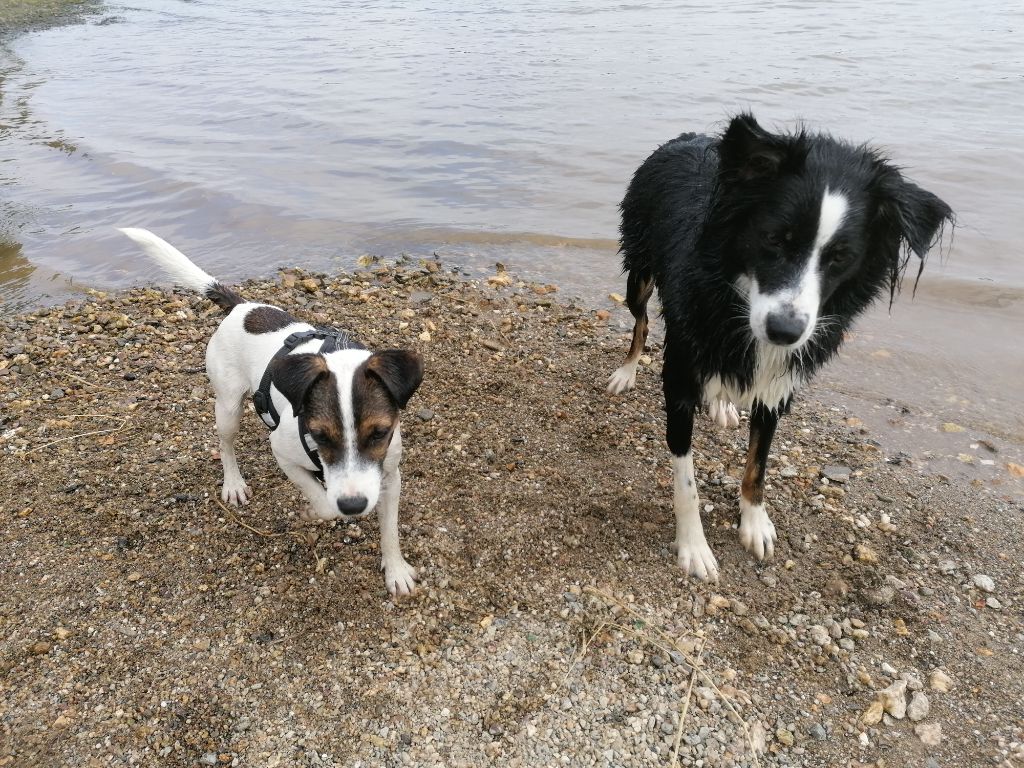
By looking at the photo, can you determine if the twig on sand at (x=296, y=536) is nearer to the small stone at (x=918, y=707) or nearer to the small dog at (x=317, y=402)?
the small dog at (x=317, y=402)

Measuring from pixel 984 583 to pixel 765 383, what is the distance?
1379 mm

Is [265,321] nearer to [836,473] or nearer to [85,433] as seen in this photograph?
[85,433]

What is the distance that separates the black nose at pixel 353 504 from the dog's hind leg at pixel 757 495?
1.92 m

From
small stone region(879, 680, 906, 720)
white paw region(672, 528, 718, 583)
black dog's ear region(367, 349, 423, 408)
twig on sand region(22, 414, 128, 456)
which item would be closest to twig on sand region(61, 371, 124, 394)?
twig on sand region(22, 414, 128, 456)

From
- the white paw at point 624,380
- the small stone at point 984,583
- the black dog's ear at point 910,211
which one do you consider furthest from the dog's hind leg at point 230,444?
the small stone at point 984,583

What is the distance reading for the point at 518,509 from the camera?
143 inches

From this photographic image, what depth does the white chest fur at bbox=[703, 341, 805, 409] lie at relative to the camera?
308 centimetres

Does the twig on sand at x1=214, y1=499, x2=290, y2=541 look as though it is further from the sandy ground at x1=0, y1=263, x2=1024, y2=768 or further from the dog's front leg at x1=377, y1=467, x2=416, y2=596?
the dog's front leg at x1=377, y1=467, x2=416, y2=596

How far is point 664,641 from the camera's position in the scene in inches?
115

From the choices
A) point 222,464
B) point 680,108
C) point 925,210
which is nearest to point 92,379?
point 222,464

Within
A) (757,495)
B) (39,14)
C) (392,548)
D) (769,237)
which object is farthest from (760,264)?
(39,14)

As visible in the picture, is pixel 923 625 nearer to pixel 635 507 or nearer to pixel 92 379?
pixel 635 507

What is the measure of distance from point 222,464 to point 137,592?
0.92m

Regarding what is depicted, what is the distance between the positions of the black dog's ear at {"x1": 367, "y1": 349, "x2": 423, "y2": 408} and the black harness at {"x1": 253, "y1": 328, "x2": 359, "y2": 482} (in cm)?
35
